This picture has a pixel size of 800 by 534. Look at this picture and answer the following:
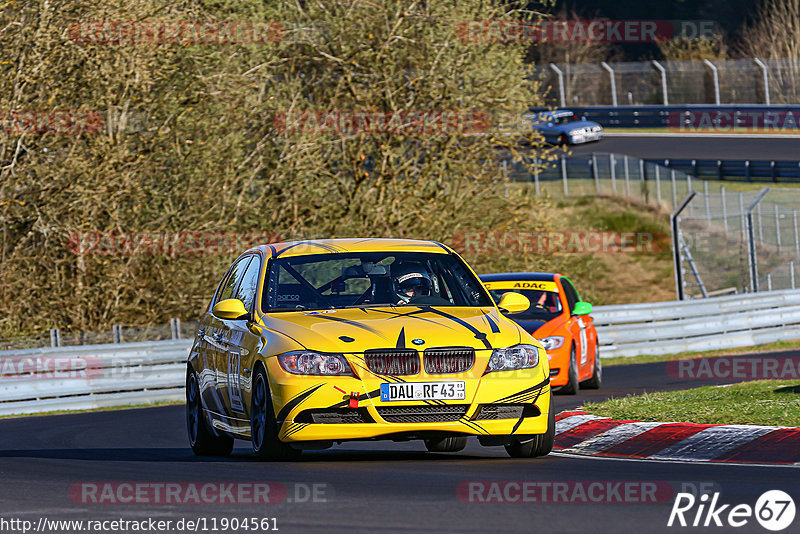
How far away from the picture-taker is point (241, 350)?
10188mm

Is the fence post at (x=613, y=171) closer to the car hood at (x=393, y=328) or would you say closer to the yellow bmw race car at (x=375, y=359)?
the yellow bmw race car at (x=375, y=359)

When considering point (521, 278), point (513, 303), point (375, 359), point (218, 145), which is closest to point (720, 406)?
point (513, 303)

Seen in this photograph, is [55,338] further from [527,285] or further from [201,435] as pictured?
[201,435]

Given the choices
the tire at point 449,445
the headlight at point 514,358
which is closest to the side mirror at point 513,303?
the headlight at point 514,358

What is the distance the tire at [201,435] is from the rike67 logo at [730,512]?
15.4 feet

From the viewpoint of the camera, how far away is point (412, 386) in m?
9.23

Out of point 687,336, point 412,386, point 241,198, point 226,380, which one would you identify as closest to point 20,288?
point 241,198

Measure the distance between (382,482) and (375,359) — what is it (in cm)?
102

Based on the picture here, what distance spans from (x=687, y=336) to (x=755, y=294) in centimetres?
180

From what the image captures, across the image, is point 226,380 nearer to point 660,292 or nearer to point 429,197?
point 429,197

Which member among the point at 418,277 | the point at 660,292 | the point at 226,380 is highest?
the point at 418,277

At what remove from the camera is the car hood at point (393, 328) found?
367 inches

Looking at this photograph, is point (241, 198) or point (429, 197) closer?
point (241, 198)

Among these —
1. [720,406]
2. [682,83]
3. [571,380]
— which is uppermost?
[682,83]
